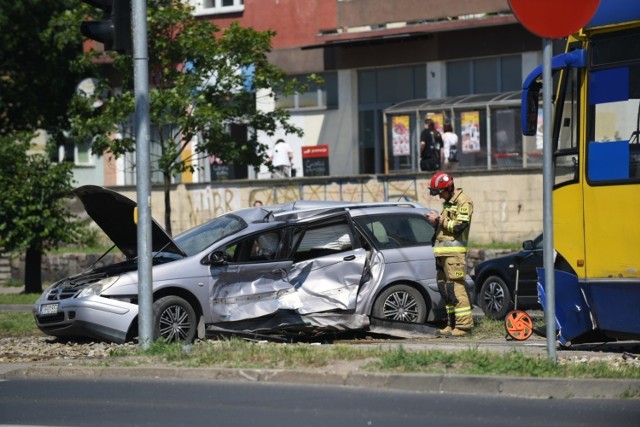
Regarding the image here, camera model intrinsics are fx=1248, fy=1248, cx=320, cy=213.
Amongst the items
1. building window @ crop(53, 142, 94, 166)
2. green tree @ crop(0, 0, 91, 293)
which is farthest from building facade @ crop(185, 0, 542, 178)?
building window @ crop(53, 142, 94, 166)

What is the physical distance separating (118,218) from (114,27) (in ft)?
11.2

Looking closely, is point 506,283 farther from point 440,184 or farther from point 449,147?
point 449,147

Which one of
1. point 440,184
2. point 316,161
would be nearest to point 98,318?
point 440,184

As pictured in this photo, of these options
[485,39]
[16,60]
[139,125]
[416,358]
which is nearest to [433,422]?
[416,358]

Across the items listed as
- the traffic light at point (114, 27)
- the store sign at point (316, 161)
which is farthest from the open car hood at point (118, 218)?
the store sign at point (316, 161)

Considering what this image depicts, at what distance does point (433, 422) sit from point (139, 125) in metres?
5.70

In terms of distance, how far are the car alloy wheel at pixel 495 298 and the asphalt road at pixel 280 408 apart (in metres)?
8.73

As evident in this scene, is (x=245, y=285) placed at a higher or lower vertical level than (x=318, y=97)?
lower

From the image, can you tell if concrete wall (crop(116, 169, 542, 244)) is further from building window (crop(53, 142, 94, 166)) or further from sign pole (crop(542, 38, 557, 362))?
sign pole (crop(542, 38, 557, 362))

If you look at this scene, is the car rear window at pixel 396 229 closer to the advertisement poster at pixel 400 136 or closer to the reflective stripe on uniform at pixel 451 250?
the reflective stripe on uniform at pixel 451 250

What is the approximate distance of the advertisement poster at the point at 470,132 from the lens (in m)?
30.2

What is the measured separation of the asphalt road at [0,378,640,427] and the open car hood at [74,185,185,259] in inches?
152

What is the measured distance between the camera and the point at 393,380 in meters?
10.4

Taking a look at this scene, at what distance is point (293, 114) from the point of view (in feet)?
118
